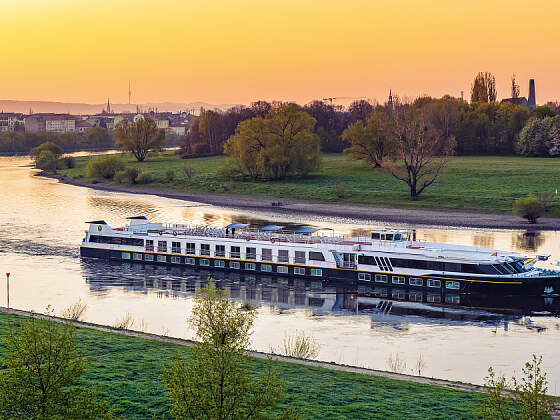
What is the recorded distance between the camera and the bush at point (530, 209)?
3150 inches

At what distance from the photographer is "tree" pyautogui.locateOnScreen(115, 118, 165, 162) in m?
165

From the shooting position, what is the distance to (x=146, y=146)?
6555 inches

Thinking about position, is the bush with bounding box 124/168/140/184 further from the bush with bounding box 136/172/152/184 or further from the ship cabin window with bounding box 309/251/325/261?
the ship cabin window with bounding box 309/251/325/261

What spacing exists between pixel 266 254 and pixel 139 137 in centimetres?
11389

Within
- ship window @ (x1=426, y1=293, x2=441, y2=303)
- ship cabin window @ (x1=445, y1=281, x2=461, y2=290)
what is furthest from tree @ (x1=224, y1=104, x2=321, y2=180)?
ship window @ (x1=426, y1=293, x2=441, y2=303)

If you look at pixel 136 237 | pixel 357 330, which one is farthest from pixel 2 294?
pixel 357 330

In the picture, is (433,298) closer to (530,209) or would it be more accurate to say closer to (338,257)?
(338,257)

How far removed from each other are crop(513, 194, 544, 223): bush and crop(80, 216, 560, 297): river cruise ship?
25830 millimetres

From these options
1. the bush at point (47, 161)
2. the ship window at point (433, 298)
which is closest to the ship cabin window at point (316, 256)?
the ship window at point (433, 298)

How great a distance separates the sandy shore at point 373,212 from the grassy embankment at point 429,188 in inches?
97.6

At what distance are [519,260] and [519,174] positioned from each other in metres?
62.9

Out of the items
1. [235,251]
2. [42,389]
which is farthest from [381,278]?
[42,389]

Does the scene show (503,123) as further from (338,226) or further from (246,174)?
(338,226)

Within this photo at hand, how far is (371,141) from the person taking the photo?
12469cm
